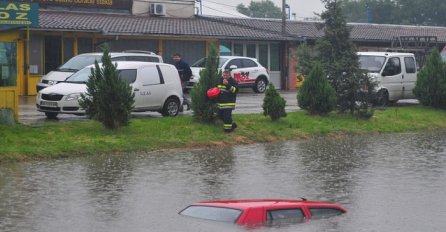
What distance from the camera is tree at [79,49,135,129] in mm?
21688

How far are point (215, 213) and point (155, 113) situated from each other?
50.4ft

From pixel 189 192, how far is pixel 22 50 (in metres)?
21.2

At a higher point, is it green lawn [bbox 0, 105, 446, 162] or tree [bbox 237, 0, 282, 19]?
tree [bbox 237, 0, 282, 19]

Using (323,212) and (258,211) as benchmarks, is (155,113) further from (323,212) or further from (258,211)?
(258,211)

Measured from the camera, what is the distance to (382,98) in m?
32.1

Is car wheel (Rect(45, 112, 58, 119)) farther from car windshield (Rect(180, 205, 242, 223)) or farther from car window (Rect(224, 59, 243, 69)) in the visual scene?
car window (Rect(224, 59, 243, 69))

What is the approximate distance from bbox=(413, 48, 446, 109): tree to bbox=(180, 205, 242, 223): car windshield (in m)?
20.5

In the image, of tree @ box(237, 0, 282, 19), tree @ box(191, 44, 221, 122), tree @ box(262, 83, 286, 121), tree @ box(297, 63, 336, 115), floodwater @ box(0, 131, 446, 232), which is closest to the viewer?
floodwater @ box(0, 131, 446, 232)

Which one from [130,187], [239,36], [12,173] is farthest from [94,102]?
[239,36]

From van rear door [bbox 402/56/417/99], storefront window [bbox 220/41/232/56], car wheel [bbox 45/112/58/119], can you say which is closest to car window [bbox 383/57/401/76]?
van rear door [bbox 402/56/417/99]

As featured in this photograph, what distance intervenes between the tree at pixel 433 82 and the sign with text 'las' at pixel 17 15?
14735mm

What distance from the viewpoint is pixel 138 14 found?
43656 mm

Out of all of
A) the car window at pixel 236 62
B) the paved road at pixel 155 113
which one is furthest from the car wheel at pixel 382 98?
the car window at pixel 236 62

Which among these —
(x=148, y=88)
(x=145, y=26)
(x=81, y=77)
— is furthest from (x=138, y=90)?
(x=145, y=26)
